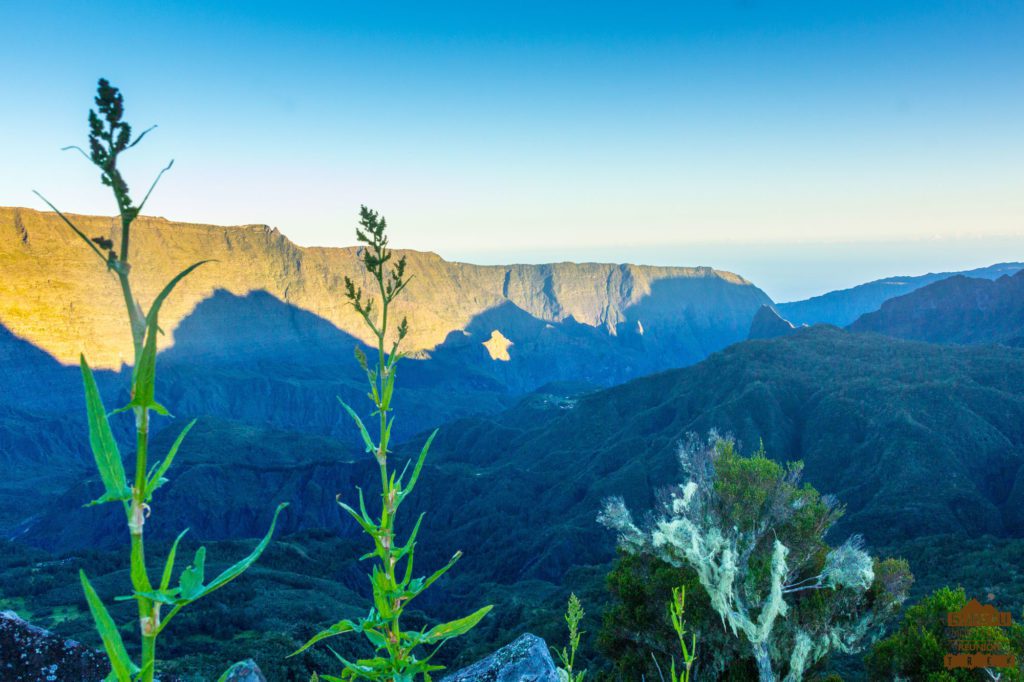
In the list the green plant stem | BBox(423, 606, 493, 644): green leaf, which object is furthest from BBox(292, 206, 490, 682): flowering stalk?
the green plant stem

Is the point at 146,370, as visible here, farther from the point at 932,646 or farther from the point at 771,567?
the point at 932,646

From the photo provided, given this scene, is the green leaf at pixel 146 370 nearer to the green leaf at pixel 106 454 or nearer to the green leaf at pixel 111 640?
the green leaf at pixel 106 454

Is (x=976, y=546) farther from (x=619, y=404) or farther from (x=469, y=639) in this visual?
(x=619, y=404)

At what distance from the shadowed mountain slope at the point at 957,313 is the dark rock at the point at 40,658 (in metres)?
170

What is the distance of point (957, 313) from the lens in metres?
162

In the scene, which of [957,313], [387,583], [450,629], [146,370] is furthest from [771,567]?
[957,313]

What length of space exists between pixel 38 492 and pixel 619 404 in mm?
125826

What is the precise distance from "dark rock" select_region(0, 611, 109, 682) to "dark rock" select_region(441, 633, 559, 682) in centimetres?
469

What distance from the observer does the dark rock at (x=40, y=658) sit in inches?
286

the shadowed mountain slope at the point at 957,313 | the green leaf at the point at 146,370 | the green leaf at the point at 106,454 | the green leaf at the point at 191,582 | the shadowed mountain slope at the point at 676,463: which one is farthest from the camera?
the shadowed mountain slope at the point at 957,313

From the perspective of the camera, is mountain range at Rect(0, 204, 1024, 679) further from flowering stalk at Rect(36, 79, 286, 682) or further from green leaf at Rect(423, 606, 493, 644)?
flowering stalk at Rect(36, 79, 286, 682)

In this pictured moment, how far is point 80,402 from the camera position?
554 feet

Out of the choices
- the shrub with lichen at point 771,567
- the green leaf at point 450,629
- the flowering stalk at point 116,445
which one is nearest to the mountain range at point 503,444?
the shrub with lichen at point 771,567

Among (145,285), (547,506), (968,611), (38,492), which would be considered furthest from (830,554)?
(145,285)
